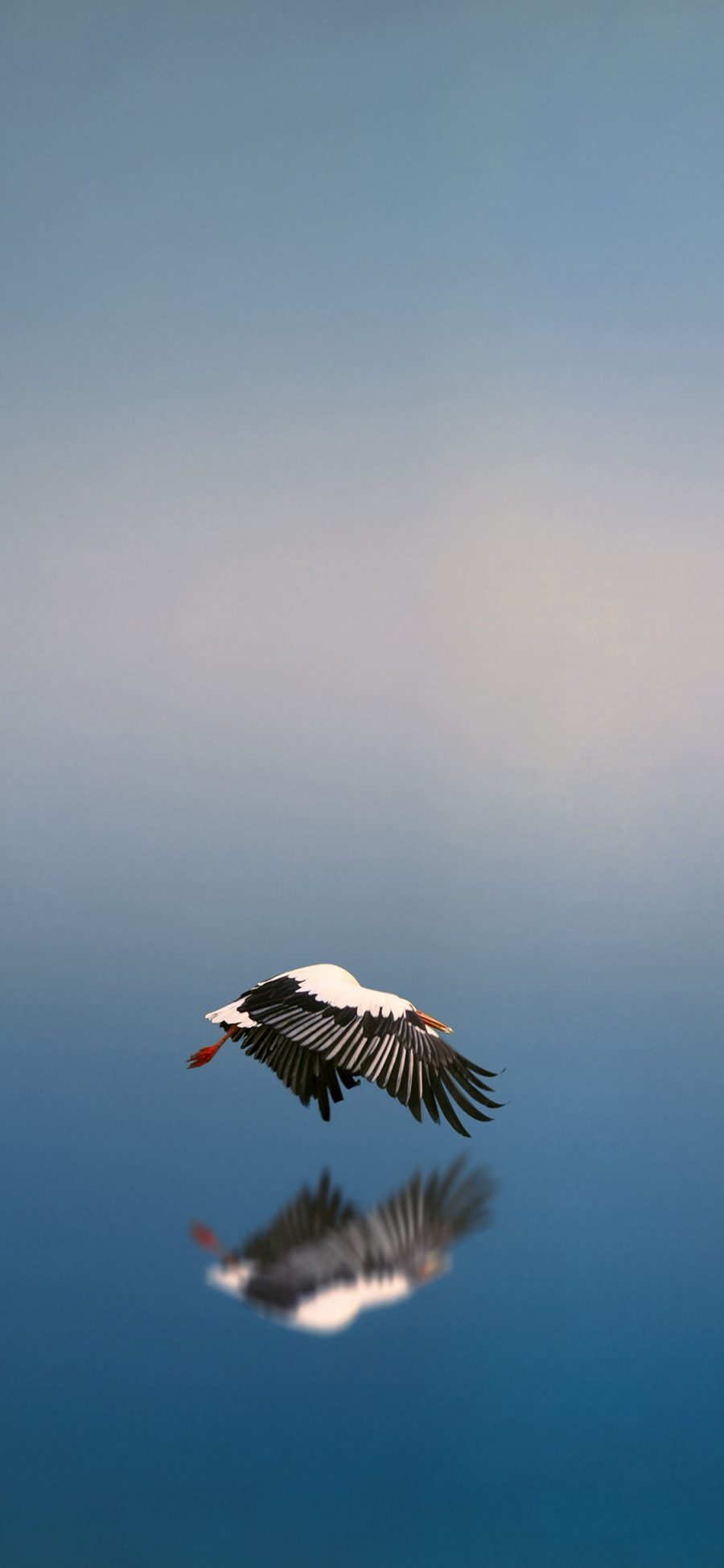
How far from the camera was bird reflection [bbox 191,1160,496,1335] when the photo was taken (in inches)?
88.3

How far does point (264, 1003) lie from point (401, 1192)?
0.47 m

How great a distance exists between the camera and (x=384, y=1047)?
2.59 metres

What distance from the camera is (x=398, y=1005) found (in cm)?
266

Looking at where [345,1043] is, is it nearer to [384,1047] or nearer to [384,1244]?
[384,1047]

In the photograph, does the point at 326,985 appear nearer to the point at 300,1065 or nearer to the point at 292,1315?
the point at 300,1065

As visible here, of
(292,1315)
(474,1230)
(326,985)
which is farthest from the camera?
(326,985)

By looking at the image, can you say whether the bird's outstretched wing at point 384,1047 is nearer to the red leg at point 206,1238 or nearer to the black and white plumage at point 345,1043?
the black and white plumage at point 345,1043

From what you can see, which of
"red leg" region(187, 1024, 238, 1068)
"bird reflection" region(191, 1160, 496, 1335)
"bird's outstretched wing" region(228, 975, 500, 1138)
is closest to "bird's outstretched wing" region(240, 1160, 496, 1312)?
"bird reflection" region(191, 1160, 496, 1335)

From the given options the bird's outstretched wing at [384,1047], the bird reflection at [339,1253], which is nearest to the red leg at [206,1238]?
the bird reflection at [339,1253]

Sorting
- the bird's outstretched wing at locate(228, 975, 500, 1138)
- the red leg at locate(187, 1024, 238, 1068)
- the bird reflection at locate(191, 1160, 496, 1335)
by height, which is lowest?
the bird reflection at locate(191, 1160, 496, 1335)

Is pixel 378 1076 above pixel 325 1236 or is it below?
above

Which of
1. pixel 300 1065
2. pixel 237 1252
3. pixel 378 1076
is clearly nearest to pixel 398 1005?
pixel 378 1076

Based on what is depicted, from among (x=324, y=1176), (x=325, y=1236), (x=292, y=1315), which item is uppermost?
(x=324, y=1176)

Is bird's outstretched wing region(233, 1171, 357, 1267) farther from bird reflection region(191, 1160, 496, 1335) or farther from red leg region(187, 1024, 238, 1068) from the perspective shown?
red leg region(187, 1024, 238, 1068)
